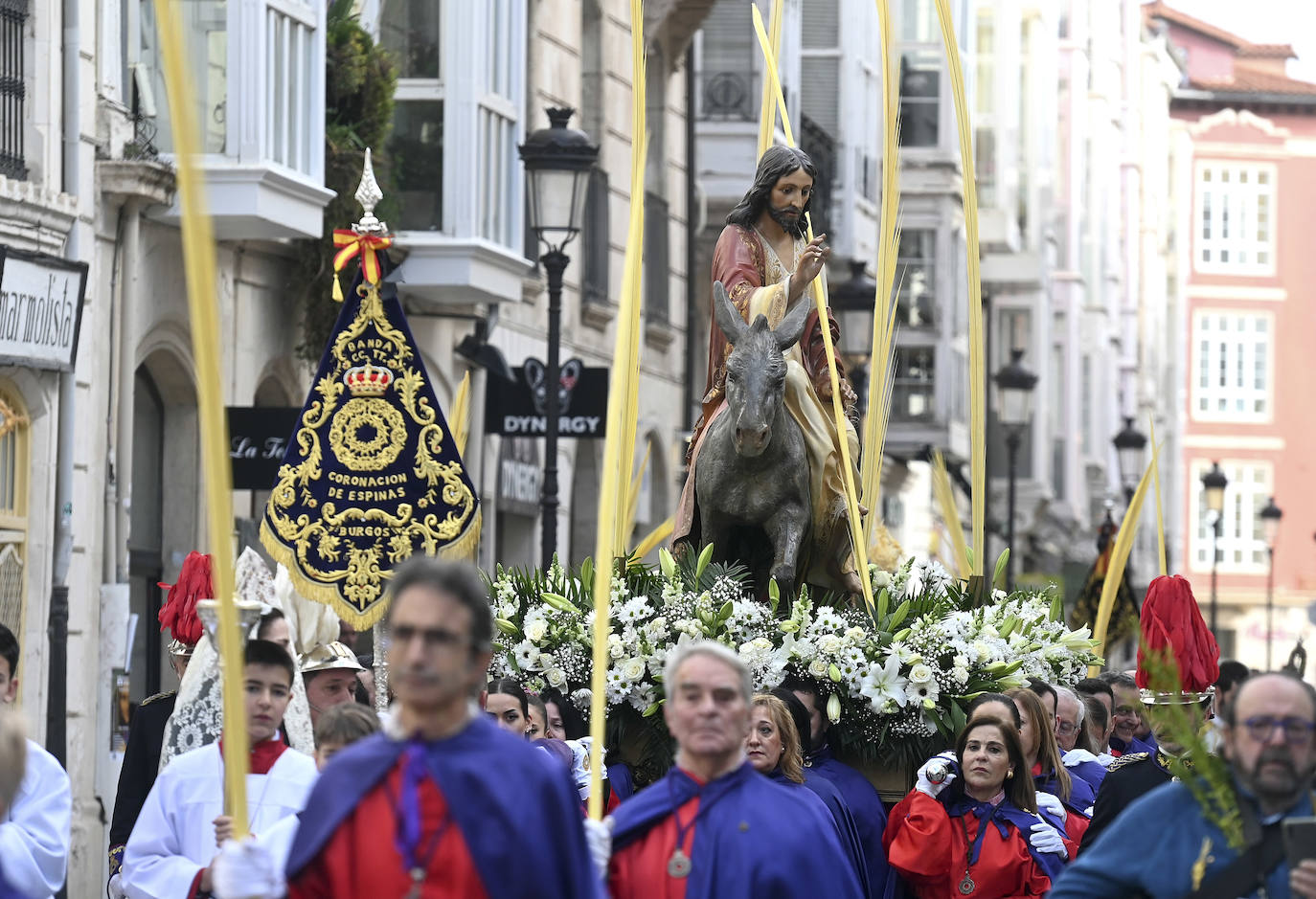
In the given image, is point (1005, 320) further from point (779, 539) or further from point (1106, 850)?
point (1106, 850)

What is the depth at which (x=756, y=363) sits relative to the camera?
10.6m

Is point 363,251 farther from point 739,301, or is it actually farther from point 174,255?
point 174,255

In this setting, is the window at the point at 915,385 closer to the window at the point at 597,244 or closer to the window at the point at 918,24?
the window at the point at 918,24

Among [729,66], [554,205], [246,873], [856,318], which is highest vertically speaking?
[729,66]

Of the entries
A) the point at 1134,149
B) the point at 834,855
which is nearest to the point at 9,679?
the point at 834,855

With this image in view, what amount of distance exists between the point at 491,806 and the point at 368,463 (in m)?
6.17

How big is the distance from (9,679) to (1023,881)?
3.23 m

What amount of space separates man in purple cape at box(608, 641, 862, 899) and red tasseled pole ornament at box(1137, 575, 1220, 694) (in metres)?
3.84

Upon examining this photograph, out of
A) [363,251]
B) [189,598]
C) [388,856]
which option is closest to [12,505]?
[363,251]

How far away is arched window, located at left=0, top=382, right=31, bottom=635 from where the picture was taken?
15539mm

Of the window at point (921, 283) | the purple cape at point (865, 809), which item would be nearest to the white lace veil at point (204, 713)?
the purple cape at point (865, 809)

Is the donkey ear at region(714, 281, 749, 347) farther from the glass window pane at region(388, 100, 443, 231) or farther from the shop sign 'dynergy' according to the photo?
the glass window pane at region(388, 100, 443, 231)

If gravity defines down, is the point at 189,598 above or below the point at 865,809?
above

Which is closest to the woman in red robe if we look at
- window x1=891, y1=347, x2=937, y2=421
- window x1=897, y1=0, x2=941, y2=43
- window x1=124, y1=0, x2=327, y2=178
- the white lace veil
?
the white lace veil
